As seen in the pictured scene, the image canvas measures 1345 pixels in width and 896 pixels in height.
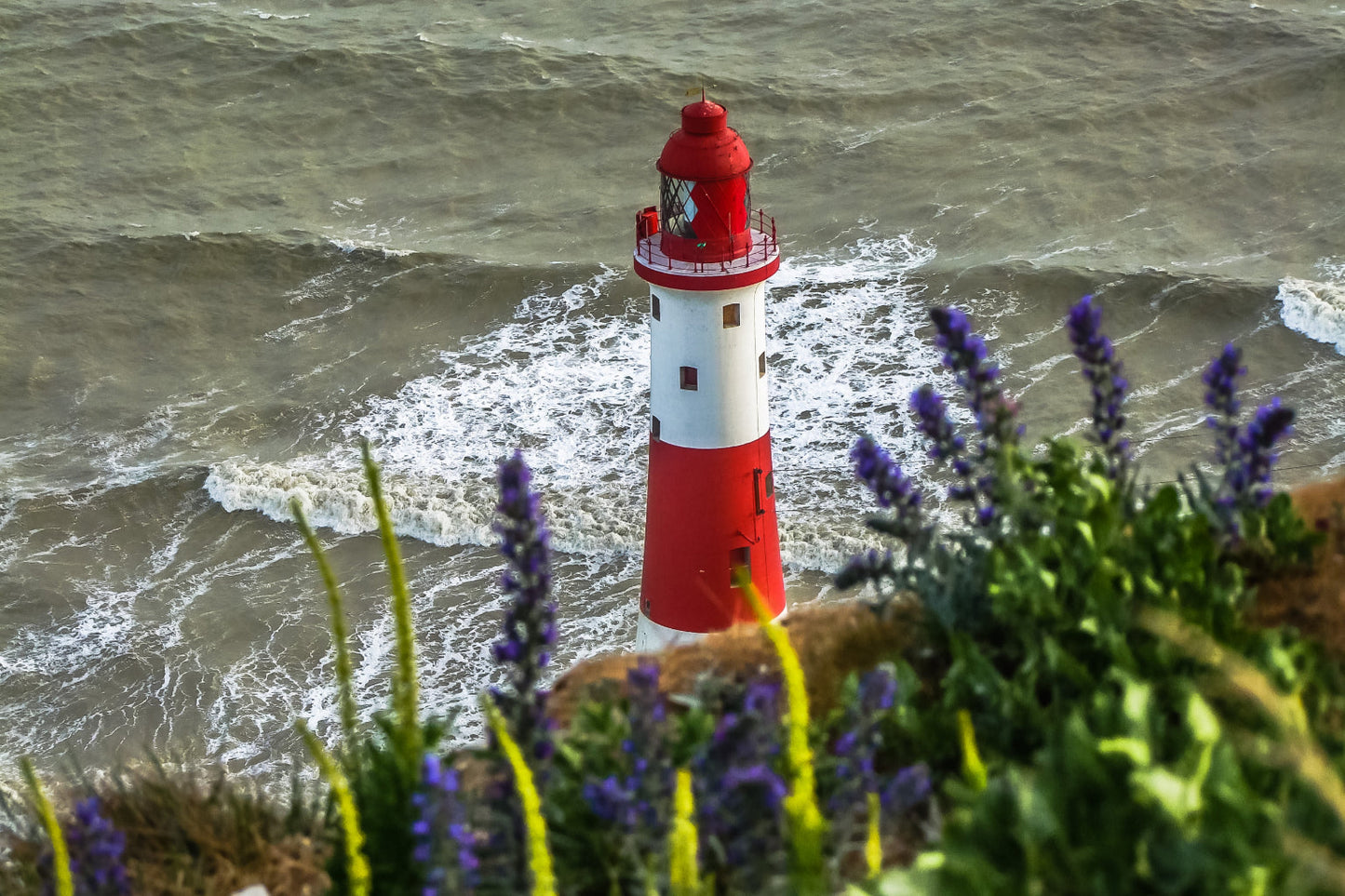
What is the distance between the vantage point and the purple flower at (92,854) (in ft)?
16.7

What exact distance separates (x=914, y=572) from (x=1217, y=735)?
73.5 inches

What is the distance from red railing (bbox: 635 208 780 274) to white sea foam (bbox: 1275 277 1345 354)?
17.1m

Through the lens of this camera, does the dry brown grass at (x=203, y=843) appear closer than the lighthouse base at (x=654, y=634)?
Yes

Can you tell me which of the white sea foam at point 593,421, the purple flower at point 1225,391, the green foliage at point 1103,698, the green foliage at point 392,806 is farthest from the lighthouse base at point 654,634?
the green foliage at point 392,806

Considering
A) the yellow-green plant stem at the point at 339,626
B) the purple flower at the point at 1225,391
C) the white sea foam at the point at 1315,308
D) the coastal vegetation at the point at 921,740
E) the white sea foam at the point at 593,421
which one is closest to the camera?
the coastal vegetation at the point at 921,740

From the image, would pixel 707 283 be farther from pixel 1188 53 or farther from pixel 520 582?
pixel 1188 53

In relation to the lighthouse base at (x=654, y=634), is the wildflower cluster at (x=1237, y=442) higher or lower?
lower

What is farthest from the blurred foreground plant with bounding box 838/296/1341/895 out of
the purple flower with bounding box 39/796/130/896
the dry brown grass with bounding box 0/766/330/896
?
the purple flower with bounding box 39/796/130/896

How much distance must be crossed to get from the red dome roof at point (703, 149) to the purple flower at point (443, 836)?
10.3 m

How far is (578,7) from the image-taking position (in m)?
44.6

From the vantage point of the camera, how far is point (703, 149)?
14.4m

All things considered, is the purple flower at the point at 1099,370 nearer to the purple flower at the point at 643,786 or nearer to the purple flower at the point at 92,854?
the purple flower at the point at 643,786

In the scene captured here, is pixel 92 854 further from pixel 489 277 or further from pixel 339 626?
pixel 489 277

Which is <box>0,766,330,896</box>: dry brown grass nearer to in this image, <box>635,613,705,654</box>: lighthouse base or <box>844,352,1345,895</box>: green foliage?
<box>844,352,1345,895</box>: green foliage
